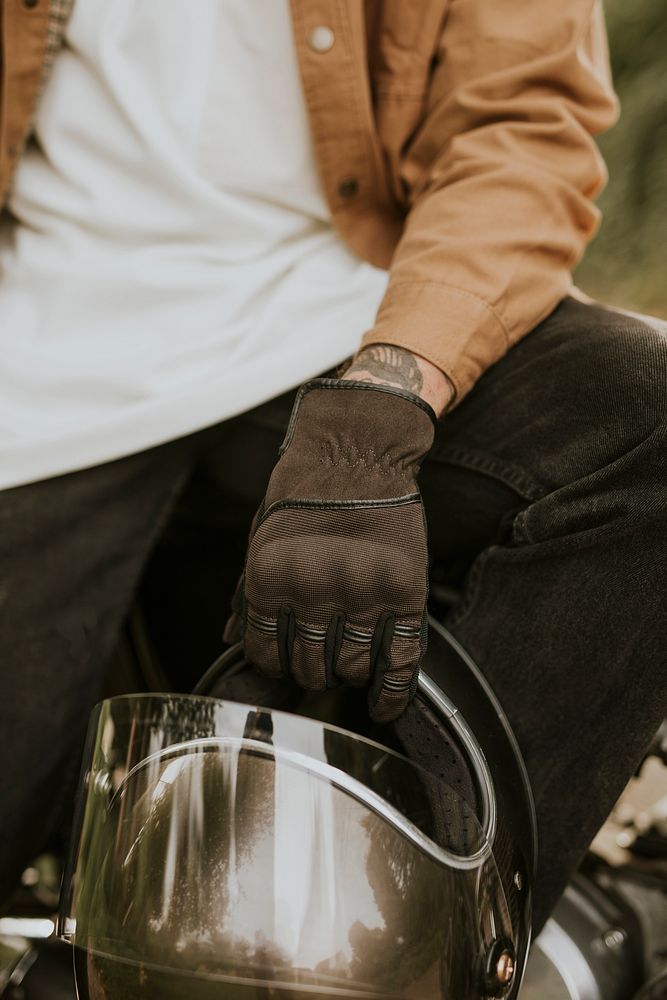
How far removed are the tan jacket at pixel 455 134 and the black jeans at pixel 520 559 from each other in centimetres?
9

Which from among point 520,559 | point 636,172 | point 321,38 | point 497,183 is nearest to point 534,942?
point 520,559

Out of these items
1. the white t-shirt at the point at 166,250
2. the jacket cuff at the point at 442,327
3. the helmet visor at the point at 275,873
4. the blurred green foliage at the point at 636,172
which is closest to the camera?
the helmet visor at the point at 275,873

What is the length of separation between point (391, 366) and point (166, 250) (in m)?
0.34

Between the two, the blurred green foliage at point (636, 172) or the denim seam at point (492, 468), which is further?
the blurred green foliage at point (636, 172)

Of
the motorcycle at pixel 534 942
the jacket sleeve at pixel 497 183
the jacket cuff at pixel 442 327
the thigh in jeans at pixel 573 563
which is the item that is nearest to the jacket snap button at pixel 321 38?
the jacket sleeve at pixel 497 183

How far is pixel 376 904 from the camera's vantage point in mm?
558

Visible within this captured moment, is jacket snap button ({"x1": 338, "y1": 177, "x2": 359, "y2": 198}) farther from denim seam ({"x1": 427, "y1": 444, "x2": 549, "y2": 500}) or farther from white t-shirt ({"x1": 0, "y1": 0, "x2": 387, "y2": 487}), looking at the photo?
denim seam ({"x1": 427, "y1": 444, "x2": 549, "y2": 500})

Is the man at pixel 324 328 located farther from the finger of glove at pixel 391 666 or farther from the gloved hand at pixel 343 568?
the finger of glove at pixel 391 666

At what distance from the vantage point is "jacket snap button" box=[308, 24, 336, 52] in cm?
84

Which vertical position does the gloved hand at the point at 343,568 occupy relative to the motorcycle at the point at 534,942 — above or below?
above

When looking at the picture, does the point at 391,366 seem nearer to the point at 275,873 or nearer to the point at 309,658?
the point at 309,658

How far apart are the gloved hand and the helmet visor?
0.19ft

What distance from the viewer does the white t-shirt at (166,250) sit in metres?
0.86

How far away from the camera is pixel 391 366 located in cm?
74
